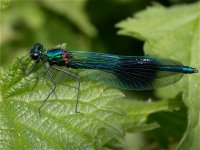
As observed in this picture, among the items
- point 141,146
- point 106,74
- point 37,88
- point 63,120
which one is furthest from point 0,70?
point 141,146

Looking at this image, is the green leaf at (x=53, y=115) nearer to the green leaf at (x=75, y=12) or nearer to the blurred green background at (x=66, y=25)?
the blurred green background at (x=66, y=25)

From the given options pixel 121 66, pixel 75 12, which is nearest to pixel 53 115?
pixel 121 66

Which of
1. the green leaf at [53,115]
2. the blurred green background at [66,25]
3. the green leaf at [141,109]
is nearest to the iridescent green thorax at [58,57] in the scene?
the green leaf at [53,115]

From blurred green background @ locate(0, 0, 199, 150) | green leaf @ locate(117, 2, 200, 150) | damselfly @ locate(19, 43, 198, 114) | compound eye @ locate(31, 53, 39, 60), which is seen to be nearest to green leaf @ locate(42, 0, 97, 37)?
blurred green background @ locate(0, 0, 199, 150)

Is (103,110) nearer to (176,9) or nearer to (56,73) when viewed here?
(56,73)

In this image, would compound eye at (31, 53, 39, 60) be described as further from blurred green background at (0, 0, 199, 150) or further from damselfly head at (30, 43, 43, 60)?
blurred green background at (0, 0, 199, 150)
